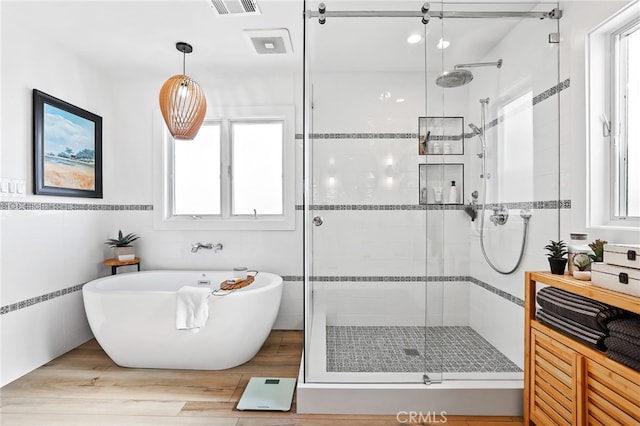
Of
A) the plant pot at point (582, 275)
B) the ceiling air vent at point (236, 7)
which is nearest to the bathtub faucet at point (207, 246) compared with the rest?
the ceiling air vent at point (236, 7)

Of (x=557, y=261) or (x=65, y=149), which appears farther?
(x=65, y=149)

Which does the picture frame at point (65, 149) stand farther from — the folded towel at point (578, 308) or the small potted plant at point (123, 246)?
the folded towel at point (578, 308)

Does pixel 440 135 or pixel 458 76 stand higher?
pixel 458 76

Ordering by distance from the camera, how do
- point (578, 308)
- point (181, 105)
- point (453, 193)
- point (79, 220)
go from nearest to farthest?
point (578, 308), point (453, 193), point (181, 105), point (79, 220)

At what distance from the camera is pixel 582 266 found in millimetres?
1643

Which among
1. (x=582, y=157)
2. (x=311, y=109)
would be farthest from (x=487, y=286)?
(x=311, y=109)

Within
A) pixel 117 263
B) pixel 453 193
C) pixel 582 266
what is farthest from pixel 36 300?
pixel 582 266

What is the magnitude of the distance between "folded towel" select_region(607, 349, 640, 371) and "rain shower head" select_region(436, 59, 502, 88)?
68.3 inches

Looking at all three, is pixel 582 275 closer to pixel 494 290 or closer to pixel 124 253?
pixel 494 290

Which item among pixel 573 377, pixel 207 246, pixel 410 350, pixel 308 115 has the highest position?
pixel 308 115

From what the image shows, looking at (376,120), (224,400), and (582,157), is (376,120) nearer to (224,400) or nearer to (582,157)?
(582,157)

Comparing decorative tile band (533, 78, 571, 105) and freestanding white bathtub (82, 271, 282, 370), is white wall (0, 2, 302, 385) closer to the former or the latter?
freestanding white bathtub (82, 271, 282, 370)

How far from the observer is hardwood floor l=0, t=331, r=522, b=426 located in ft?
6.36

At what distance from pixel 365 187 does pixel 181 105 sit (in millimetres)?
1563
